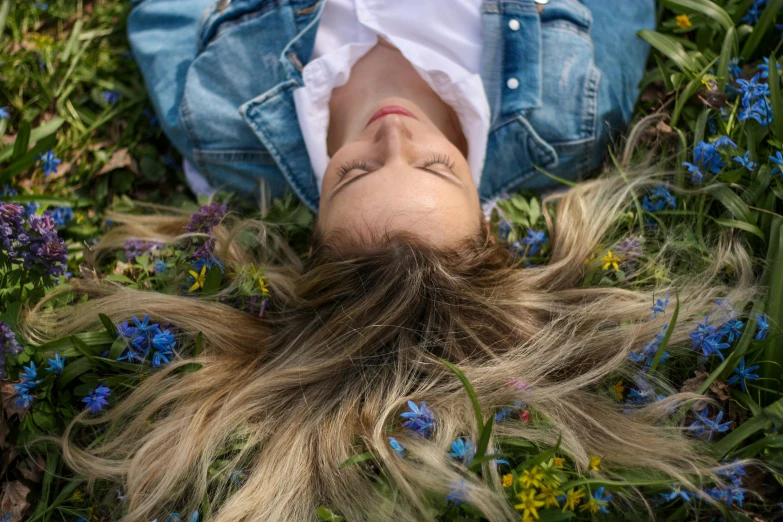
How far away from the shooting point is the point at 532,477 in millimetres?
1973

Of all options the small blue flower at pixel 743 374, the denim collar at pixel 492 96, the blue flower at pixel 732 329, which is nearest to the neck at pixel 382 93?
the denim collar at pixel 492 96

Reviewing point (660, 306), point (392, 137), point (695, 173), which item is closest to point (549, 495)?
point (660, 306)

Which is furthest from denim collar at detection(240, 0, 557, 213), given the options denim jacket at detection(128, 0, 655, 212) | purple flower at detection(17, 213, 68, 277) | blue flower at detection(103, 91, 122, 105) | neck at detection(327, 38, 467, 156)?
purple flower at detection(17, 213, 68, 277)

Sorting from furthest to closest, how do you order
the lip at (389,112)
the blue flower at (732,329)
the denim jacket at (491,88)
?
1. the denim jacket at (491,88)
2. the lip at (389,112)
3. the blue flower at (732,329)

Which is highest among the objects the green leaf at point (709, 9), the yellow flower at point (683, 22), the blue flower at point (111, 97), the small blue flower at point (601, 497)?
the green leaf at point (709, 9)

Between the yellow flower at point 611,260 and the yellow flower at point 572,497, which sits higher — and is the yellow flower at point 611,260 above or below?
above

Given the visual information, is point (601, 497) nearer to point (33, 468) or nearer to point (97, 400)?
point (97, 400)

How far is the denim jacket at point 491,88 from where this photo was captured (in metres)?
3.17

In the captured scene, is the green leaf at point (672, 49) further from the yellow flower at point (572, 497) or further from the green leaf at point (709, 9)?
the yellow flower at point (572, 497)

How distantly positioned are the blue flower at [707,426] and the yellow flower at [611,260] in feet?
2.29

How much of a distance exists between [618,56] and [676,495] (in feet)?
7.10

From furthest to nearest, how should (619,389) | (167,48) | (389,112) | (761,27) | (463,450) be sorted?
(167,48) < (761,27) < (389,112) < (619,389) < (463,450)

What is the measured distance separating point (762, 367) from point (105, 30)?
3.84 meters

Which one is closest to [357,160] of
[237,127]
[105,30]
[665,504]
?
[237,127]
